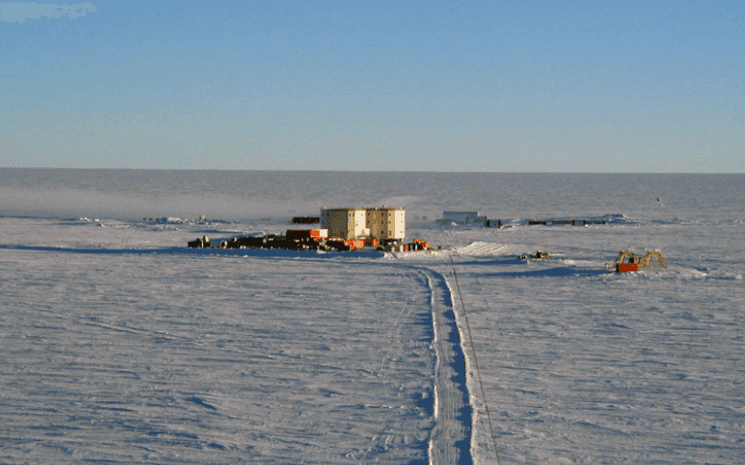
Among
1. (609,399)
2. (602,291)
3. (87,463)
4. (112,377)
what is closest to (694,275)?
(602,291)

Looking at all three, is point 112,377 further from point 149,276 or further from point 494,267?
point 494,267

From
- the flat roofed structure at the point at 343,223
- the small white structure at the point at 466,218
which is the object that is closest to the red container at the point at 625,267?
the flat roofed structure at the point at 343,223

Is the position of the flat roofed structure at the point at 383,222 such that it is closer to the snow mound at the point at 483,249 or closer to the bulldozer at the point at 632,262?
the snow mound at the point at 483,249

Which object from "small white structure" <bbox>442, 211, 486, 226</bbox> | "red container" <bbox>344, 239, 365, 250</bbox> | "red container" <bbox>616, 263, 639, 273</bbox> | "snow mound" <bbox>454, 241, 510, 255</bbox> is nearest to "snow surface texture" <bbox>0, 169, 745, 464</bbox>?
"red container" <bbox>616, 263, 639, 273</bbox>

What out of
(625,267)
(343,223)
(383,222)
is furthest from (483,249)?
(625,267)

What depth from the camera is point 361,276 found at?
35344 millimetres

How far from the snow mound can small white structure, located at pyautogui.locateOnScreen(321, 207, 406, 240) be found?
5.72m

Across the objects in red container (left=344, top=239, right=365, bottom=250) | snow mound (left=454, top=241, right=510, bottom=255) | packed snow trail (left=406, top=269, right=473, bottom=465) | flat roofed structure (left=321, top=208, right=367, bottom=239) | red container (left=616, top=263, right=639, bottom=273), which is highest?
flat roofed structure (left=321, top=208, right=367, bottom=239)

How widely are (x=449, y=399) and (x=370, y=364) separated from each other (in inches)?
137

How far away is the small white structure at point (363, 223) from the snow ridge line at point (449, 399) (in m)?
27.9

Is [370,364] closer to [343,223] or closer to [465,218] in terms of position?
[343,223]

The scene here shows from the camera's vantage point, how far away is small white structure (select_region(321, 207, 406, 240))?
52812 mm

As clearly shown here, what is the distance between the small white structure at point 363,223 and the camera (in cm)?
5281

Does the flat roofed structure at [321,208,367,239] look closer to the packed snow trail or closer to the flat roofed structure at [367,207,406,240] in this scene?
the flat roofed structure at [367,207,406,240]
